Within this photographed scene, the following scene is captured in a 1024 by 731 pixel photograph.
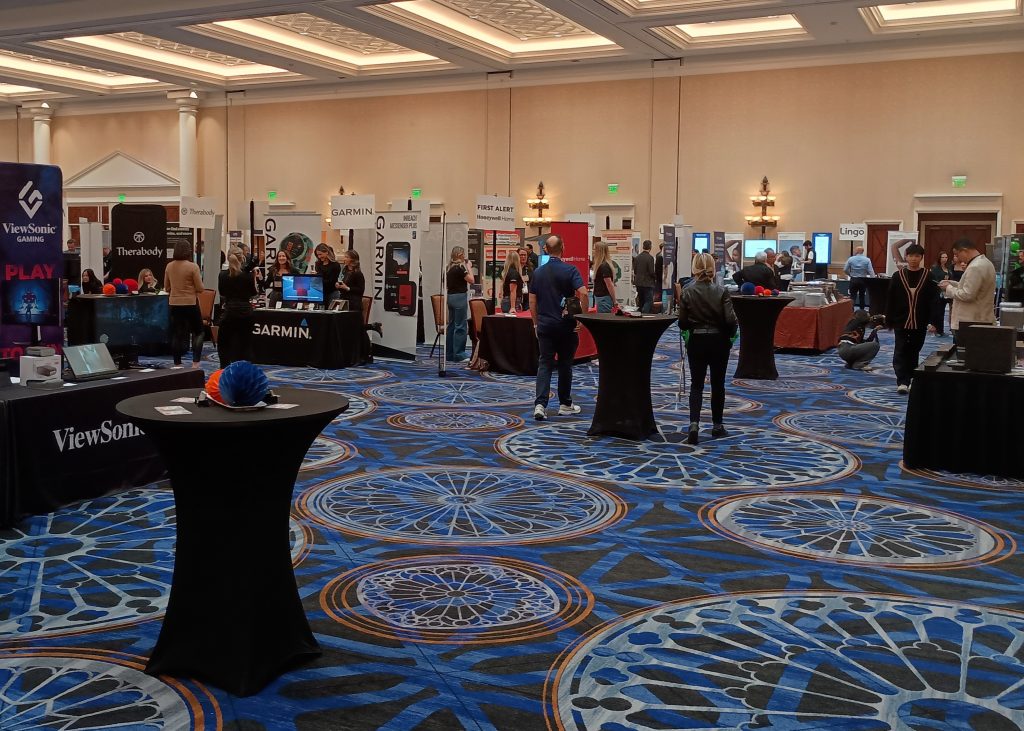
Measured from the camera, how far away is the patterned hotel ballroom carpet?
9.78ft

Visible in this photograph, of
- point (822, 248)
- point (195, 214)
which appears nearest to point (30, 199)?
point (195, 214)

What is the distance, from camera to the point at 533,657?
3.35 metres

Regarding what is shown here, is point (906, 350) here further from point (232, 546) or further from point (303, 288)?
point (232, 546)

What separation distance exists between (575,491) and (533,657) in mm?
2319

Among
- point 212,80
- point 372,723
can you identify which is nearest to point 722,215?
point 212,80

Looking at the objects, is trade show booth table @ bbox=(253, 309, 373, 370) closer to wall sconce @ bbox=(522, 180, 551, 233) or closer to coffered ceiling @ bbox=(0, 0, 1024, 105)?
coffered ceiling @ bbox=(0, 0, 1024, 105)

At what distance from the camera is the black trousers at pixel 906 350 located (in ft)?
28.5

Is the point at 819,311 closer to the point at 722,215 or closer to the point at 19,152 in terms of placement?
the point at 722,215

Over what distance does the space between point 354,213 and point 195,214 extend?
16.9ft

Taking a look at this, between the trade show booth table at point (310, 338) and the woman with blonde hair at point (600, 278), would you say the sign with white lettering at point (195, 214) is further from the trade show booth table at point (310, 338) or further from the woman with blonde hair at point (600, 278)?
the woman with blonde hair at point (600, 278)

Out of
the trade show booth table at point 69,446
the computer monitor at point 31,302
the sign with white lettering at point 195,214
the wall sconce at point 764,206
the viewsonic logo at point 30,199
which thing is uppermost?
the wall sconce at point 764,206

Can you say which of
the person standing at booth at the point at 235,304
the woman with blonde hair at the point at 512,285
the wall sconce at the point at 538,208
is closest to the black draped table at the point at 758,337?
the woman with blonde hair at the point at 512,285

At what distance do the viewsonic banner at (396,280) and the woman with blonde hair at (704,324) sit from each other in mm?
5256

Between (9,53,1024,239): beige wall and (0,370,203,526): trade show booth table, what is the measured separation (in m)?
16.7
